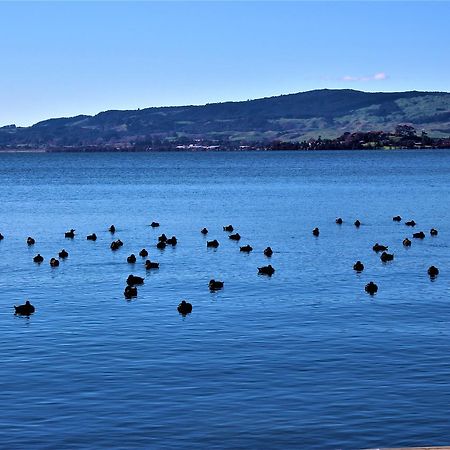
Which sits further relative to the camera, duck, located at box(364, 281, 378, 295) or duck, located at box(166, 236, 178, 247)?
duck, located at box(166, 236, 178, 247)

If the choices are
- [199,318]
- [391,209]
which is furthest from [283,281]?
[391,209]

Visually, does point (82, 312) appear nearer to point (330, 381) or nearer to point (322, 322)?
point (322, 322)

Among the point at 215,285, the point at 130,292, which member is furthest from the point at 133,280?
the point at 215,285

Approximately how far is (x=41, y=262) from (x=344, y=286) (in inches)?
939

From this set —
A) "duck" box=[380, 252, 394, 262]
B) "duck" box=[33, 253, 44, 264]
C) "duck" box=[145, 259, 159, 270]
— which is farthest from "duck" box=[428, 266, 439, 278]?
"duck" box=[33, 253, 44, 264]

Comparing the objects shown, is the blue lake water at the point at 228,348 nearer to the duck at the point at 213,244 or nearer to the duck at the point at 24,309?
the duck at the point at 24,309

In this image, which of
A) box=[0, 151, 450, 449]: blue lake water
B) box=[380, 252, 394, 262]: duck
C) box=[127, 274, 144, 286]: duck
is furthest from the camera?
box=[380, 252, 394, 262]: duck

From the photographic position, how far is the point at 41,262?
66.8 meters

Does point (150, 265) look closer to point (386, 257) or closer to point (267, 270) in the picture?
point (267, 270)

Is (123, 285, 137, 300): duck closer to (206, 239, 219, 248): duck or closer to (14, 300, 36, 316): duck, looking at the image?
(14, 300, 36, 316): duck

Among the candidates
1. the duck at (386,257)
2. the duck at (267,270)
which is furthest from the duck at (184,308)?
the duck at (386,257)

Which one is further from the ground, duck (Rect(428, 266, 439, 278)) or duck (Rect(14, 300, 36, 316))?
duck (Rect(14, 300, 36, 316))

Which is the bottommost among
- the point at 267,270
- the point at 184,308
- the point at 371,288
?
the point at 371,288

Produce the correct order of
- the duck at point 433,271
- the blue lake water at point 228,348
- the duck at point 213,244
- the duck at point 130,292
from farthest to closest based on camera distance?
the duck at point 213,244 → the duck at point 433,271 → the duck at point 130,292 → the blue lake water at point 228,348
